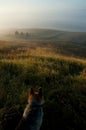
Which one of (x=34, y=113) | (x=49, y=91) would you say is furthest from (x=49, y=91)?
(x=34, y=113)

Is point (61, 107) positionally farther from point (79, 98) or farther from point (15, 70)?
point (15, 70)

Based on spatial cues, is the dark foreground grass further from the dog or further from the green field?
the dog

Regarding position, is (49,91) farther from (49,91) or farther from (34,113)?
(34,113)

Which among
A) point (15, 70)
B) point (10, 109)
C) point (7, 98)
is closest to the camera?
point (10, 109)

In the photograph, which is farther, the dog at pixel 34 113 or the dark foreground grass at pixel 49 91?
the dark foreground grass at pixel 49 91

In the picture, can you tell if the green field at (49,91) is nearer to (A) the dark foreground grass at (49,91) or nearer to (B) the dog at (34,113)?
(A) the dark foreground grass at (49,91)

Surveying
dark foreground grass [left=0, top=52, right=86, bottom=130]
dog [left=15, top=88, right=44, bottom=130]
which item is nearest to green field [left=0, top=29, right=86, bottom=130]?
dark foreground grass [left=0, top=52, right=86, bottom=130]

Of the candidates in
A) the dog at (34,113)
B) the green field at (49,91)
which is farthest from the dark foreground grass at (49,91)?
the dog at (34,113)

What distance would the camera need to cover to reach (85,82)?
43.3 ft

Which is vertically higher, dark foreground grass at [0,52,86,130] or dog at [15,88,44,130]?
dog at [15,88,44,130]

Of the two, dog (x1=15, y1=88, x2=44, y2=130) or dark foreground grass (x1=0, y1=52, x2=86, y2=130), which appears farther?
dark foreground grass (x1=0, y1=52, x2=86, y2=130)

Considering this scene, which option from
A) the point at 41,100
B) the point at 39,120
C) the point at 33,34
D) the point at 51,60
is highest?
the point at 41,100

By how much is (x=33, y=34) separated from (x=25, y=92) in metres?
109

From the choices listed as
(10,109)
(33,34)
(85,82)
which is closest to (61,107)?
(10,109)
